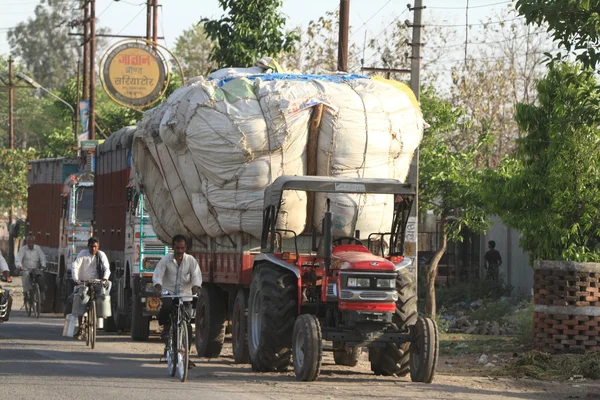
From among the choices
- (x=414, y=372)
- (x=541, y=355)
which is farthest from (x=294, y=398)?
(x=541, y=355)

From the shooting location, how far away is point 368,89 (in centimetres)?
1752

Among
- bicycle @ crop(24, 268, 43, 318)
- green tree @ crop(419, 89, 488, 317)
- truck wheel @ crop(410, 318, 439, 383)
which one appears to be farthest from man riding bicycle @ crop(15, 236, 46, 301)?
truck wheel @ crop(410, 318, 439, 383)

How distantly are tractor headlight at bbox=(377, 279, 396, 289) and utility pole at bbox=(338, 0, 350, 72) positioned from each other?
1051 cm

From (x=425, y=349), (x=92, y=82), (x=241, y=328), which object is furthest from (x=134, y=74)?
(x=425, y=349)

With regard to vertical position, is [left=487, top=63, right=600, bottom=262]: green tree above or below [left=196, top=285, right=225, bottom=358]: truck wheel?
above

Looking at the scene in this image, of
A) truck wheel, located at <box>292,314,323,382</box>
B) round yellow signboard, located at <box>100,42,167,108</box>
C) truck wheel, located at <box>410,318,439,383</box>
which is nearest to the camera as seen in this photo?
truck wheel, located at <box>292,314,323,382</box>

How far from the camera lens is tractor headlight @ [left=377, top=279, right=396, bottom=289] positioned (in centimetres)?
1454

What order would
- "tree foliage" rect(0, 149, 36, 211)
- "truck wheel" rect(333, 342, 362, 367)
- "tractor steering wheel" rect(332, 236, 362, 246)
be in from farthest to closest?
"tree foliage" rect(0, 149, 36, 211) → "truck wheel" rect(333, 342, 362, 367) → "tractor steering wheel" rect(332, 236, 362, 246)

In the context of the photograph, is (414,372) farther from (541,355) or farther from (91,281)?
(91,281)

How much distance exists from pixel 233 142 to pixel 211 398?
4.82m

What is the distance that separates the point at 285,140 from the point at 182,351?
348cm

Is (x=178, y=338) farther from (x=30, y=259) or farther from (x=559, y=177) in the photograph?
(x=30, y=259)

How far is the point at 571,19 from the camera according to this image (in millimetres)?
13922

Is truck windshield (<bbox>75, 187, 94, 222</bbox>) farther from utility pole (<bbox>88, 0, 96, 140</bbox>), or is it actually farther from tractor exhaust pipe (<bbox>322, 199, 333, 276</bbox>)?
tractor exhaust pipe (<bbox>322, 199, 333, 276</bbox>)
